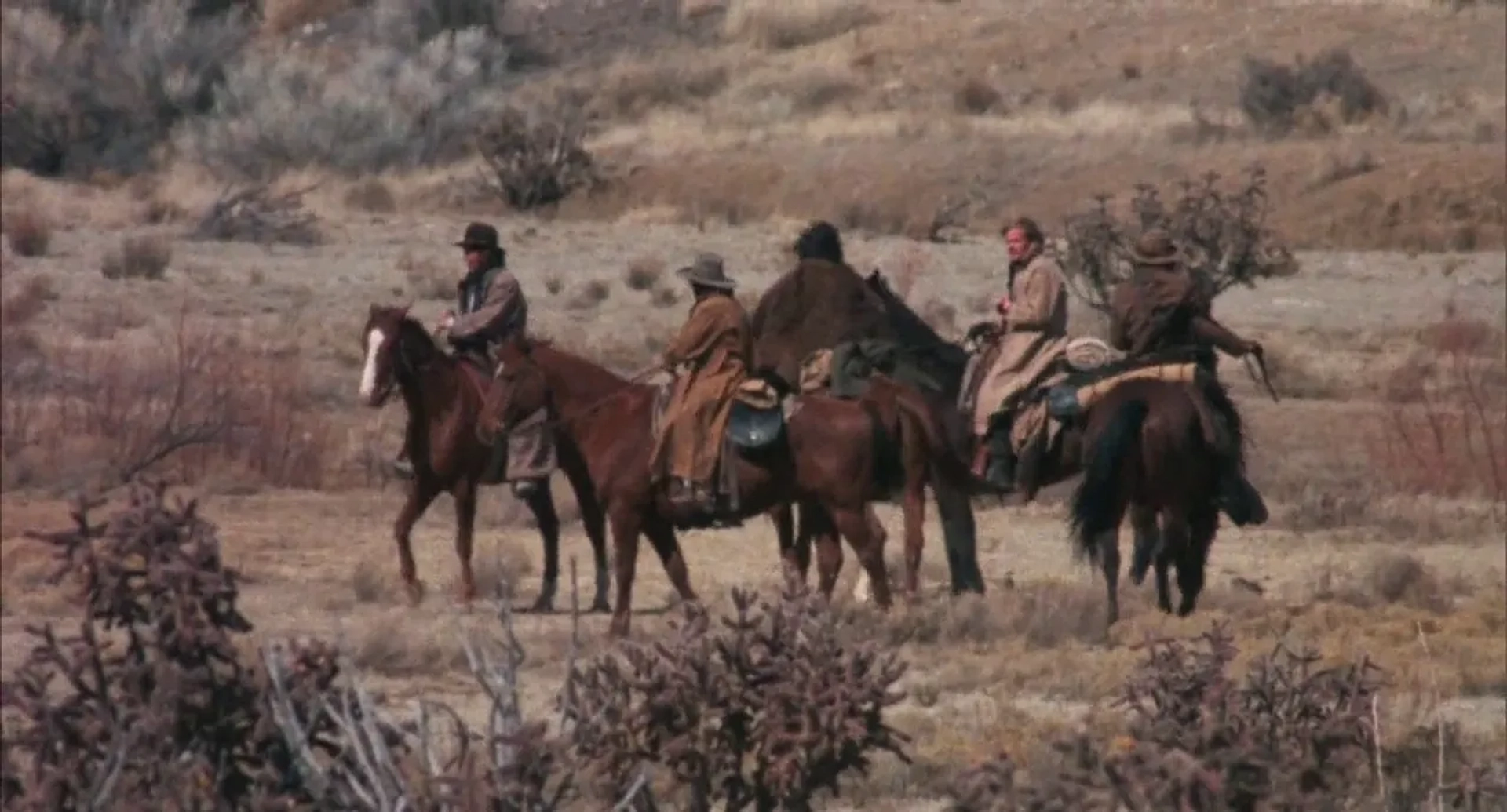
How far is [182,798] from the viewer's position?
7797mm

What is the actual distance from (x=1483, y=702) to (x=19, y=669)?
29.4 ft

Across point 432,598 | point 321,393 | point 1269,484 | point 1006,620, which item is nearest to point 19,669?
point 1006,620

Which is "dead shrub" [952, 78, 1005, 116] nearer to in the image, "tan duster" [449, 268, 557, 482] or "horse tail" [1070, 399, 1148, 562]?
"tan duster" [449, 268, 557, 482]

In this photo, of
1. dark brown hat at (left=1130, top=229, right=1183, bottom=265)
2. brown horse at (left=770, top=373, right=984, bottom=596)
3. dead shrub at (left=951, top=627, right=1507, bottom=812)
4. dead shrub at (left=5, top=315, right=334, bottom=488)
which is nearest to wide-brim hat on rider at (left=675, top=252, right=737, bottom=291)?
brown horse at (left=770, top=373, right=984, bottom=596)

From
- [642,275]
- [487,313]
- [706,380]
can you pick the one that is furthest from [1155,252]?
[642,275]

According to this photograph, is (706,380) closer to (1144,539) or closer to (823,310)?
(823,310)

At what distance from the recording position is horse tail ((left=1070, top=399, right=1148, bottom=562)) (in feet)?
55.9

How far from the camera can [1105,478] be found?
17141 mm

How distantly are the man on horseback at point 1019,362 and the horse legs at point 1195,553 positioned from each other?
2.88ft

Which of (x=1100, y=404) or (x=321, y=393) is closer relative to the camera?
(x=1100, y=404)

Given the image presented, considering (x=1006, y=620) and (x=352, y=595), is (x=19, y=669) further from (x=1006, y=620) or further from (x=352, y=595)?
(x=352, y=595)

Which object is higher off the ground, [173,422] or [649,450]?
[649,450]

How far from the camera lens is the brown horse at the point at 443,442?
1817 cm

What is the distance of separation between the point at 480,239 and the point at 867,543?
2745mm
